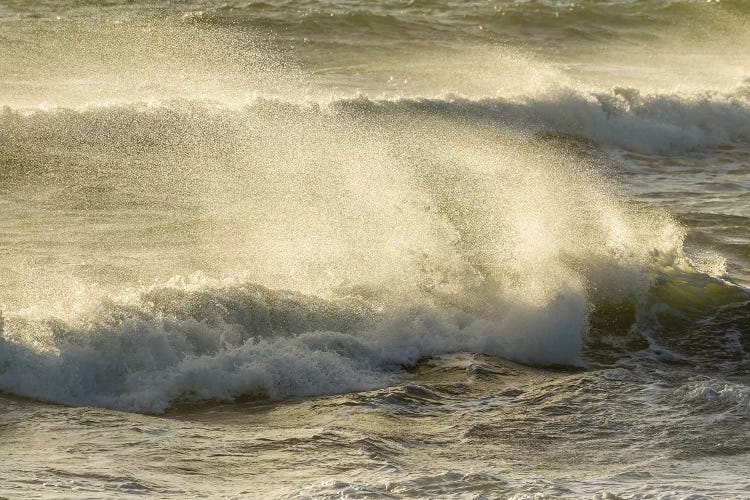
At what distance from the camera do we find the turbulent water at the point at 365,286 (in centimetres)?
789

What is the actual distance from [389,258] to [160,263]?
256 cm

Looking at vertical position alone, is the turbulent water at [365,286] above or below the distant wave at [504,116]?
below

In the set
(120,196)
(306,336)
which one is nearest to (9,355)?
(306,336)

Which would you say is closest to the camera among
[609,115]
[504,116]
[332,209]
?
[332,209]

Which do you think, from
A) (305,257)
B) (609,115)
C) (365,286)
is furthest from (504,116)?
(365,286)

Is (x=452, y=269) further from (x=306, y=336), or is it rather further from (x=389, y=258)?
(x=306, y=336)

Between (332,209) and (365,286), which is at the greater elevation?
(332,209)

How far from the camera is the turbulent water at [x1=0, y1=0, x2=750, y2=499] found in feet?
25.9

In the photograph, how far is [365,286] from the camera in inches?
455

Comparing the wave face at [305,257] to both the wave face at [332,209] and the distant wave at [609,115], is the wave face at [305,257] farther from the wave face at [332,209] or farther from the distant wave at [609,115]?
the distant wave at [609,115]

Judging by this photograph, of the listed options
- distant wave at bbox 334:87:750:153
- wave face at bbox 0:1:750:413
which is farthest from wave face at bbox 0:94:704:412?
distant wave at bbox 334:87:750:153

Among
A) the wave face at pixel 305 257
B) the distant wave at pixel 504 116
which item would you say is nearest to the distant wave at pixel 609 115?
the distant wave at pixel 504 116

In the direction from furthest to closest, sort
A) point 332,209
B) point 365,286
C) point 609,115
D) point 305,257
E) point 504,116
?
point 609,115 → point 504,116 → point 332,209 → point 305,257 → point 365,286

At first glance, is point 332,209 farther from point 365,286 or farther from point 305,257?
point 365,286
